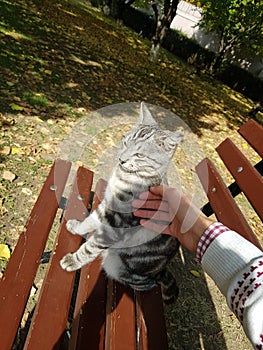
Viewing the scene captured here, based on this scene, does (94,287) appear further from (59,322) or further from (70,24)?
(70,24)

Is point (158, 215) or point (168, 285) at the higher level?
point (158, 215)

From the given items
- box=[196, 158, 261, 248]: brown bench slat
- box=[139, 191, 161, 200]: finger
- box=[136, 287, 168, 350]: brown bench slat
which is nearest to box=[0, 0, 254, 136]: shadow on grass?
box=[196, 158, 261, 248]: brown bench slat

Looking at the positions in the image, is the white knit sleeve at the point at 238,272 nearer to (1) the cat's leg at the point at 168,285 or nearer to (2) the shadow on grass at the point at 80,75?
(1) the cat's leg at the point at 168,285

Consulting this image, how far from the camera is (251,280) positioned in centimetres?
117

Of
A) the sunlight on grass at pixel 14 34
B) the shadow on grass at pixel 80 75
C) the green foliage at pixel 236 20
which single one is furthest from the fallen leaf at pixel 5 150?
the green foliage at pixel 236 20

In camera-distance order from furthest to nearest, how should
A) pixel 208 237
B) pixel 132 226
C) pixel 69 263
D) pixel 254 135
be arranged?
pixel 254 135, pixel 132 226, pixel 69 263, pixel 208 237

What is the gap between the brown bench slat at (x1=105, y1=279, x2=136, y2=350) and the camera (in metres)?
1.55

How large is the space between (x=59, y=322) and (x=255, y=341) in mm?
971

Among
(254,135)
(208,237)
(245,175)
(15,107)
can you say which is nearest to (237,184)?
(245,175)

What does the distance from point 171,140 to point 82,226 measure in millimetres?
864

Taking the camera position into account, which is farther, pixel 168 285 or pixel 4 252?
pixel 4 252

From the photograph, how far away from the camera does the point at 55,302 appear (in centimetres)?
163

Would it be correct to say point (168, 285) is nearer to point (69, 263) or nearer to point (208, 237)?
point (69, 263)

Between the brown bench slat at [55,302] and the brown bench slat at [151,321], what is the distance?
421 millimetres
